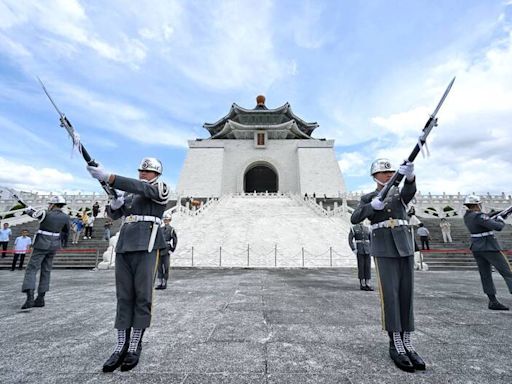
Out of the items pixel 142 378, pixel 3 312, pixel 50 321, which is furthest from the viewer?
pixel 3 312

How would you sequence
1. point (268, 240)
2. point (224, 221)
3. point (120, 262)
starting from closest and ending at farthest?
point (120, 262)
point (268, 240)
point (224, 221)

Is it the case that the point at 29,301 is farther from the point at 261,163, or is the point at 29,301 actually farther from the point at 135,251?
the point at 261,163

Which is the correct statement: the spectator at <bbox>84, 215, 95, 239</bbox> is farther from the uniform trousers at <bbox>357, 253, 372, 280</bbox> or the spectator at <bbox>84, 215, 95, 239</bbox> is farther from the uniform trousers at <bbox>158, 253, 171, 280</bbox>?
the uniform trousers at <bbox>357, 253, 372, 280</bbox>

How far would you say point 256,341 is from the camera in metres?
2.77

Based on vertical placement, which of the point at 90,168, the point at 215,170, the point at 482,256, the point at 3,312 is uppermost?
the point at 215,170

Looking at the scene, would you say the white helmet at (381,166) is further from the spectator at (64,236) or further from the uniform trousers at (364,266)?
the spectator at (64,236)

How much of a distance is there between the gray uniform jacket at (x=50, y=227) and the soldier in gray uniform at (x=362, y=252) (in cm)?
606

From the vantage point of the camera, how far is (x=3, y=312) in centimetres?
414

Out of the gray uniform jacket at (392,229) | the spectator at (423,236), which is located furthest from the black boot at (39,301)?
the spectator at (423,236)

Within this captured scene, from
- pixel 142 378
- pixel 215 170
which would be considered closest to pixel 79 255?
pixel 142 378

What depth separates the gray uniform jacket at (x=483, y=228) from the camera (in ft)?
15.2

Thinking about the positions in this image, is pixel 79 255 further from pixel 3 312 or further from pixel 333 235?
pixel 333 235

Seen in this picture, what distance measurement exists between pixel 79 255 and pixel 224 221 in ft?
24.4

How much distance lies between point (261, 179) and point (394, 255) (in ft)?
127
